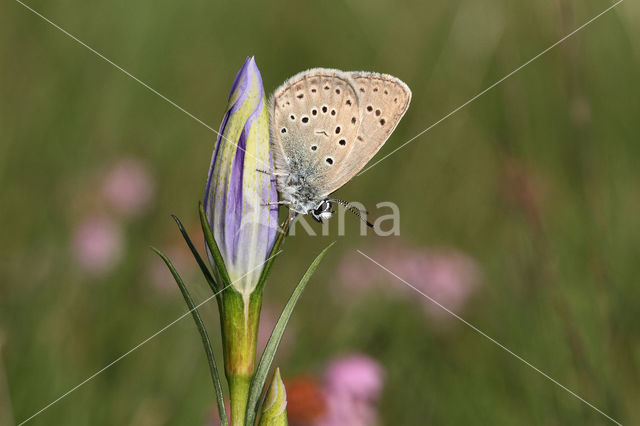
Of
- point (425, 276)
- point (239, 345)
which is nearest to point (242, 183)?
point (239, 345)

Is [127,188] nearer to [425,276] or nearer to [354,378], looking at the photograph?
[425,276]

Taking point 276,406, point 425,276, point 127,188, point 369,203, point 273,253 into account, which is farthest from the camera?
point 369,203

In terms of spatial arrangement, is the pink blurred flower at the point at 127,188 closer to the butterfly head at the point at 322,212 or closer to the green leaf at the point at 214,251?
the butterfly head at the point at 322,212

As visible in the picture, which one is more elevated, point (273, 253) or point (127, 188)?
point (127, 188)

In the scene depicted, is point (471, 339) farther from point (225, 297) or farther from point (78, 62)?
point (78, 62)

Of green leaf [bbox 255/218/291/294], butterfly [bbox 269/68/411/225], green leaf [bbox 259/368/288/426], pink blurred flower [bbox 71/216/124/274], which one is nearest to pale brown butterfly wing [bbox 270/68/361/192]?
butterfly [bbox 269/68/411/225]

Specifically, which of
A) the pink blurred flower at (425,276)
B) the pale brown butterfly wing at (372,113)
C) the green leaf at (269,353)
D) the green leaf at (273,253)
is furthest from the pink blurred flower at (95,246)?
the green leaf at (269,353)
